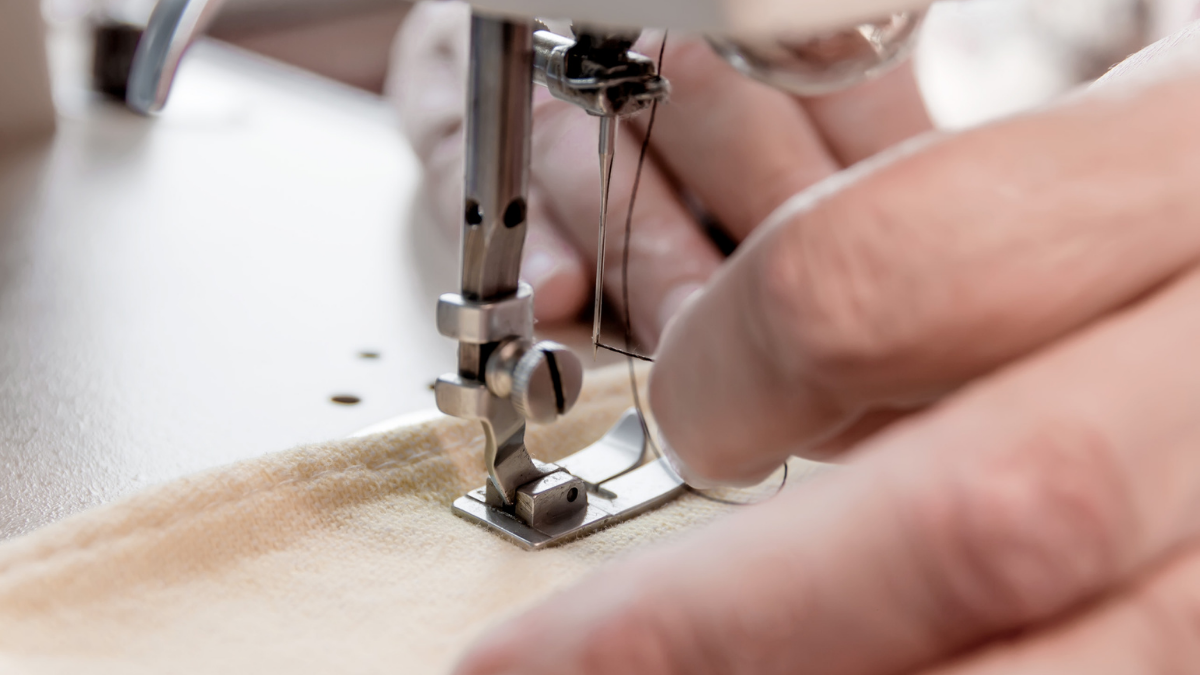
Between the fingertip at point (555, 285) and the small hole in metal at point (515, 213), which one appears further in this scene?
the fingertip at point (555, 285)

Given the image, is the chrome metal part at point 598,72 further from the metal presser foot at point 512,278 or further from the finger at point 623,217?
the finger at point 623,217

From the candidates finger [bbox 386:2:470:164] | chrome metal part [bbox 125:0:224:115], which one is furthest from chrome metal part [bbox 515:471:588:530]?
chrome metal part [bbox 125:0:224:115]

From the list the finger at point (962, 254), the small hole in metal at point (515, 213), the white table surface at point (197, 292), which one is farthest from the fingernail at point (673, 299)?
the finger at point (962, 254)

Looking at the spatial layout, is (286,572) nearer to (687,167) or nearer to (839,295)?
(839,295)

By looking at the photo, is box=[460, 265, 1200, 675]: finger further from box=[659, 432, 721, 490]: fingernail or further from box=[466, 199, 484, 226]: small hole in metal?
box=[466, 199, 484, 226]: small hole in metal

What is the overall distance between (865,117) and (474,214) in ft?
1.04

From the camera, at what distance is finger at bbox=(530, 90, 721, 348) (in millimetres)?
550

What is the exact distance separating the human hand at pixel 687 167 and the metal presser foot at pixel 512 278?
19cm

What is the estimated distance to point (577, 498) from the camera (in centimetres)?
38

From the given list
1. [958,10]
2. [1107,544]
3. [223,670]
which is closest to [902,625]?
[1107,544]

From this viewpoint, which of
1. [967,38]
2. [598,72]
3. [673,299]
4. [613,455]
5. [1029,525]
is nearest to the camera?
[1029,525]

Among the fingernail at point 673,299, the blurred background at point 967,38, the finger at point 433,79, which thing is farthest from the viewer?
the blurred background at point 967,38

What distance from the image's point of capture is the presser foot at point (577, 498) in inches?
14.4

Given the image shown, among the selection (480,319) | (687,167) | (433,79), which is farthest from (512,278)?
(433,79)
